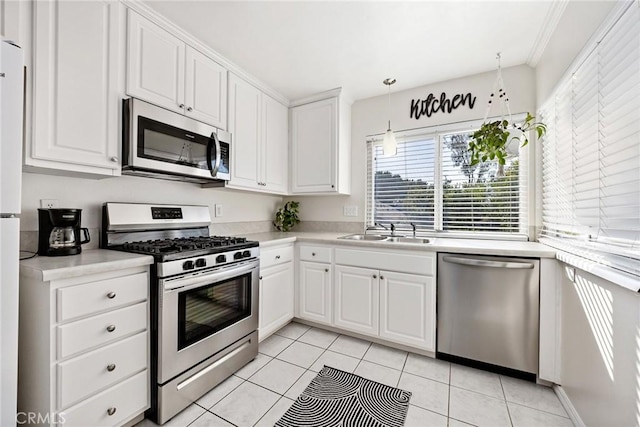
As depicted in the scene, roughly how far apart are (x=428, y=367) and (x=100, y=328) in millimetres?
2119

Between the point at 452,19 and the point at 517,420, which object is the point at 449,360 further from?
the point at 452,19

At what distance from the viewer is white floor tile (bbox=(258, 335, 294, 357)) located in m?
2.23

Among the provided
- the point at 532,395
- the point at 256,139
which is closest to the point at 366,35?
the point at 256,139

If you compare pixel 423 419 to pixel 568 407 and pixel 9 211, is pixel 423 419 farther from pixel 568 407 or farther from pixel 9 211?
pixel 9 211

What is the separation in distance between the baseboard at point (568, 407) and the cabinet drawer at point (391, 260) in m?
1.00

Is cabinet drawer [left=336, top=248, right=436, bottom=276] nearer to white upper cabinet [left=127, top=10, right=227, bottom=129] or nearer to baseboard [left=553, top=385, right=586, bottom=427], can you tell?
baseboard [left=553, top=385, right=586, bottom=427]

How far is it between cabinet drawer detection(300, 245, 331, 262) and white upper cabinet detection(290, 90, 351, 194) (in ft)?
2.25

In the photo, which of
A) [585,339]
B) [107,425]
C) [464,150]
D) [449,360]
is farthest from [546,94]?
[107,425]

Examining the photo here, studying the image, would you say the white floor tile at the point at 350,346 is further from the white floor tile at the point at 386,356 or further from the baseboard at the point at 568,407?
the baseboard at the point at 568,407

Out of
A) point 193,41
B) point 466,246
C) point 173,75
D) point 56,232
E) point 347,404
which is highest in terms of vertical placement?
point 193,41

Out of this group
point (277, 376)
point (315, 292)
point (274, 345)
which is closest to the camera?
point (277, 376)

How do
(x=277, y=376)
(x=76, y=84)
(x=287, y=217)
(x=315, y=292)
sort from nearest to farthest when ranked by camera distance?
(x=76, y=84) → (x=277, y=376) → (x=315, y=292) → (x=287, y=217)

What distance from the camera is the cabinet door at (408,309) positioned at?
212 centimetres

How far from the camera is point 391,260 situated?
88.2 inches
